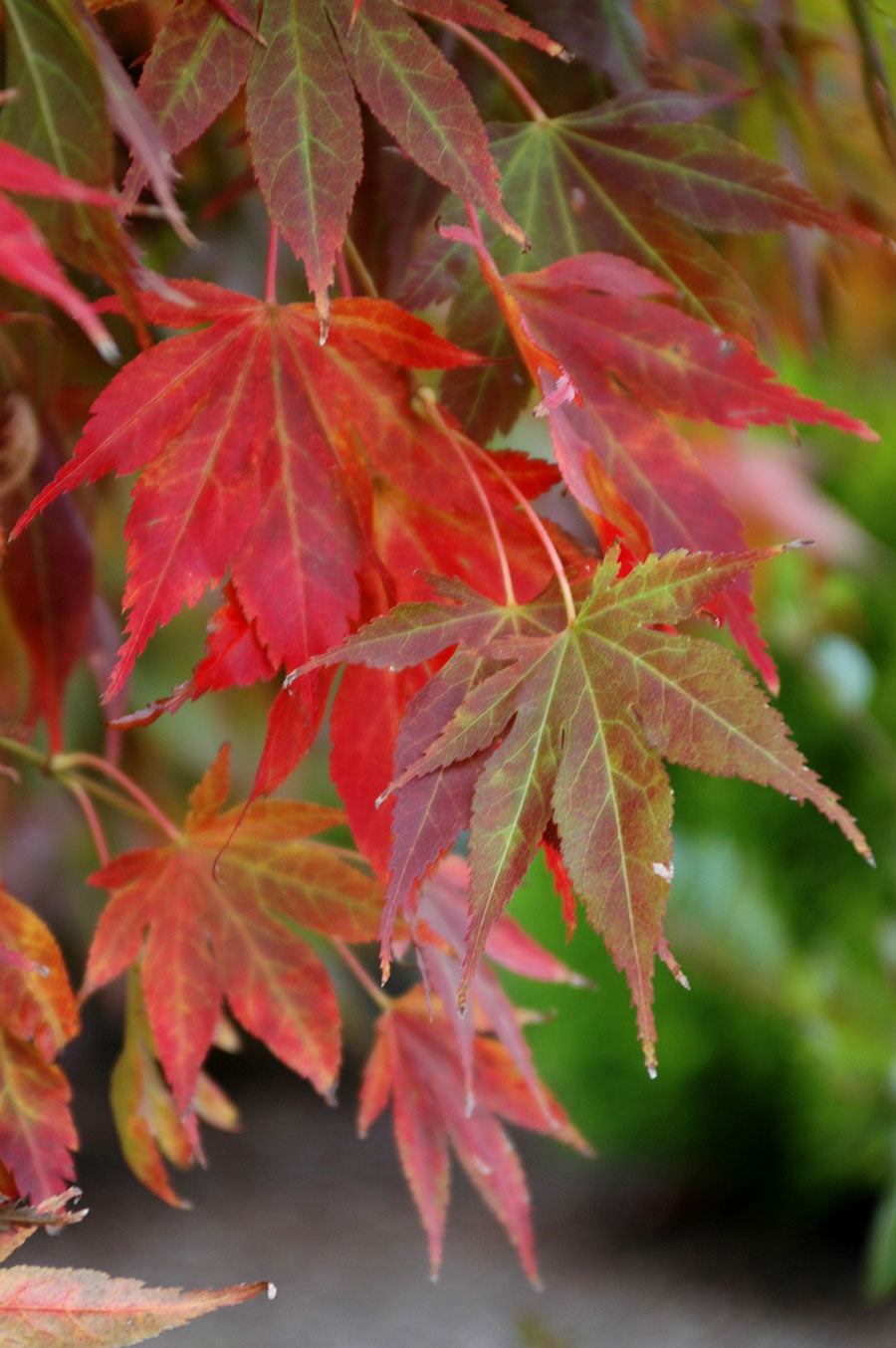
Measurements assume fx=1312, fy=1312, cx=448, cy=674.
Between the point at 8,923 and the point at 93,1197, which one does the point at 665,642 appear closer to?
the point at 8,923

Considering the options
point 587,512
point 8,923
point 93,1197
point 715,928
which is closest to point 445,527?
point 587,512

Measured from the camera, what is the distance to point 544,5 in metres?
0.46

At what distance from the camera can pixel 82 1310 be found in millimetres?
303

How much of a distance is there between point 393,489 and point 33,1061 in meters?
0.20

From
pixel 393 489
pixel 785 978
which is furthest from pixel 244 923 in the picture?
pixel 785 978

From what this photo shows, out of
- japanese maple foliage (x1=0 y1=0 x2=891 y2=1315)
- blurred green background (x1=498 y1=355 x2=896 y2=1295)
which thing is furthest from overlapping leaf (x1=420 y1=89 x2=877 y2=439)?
blurred green background (x1=498 y1=355 x2=896 y2=1295)

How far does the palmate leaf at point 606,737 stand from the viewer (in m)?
0.31

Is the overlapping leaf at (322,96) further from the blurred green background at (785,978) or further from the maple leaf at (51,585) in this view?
the blurred green background at (785,978)

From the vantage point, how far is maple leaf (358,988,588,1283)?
53cm

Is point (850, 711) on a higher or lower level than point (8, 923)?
lower

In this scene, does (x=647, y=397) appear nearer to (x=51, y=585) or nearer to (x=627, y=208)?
(x=627, y=208)

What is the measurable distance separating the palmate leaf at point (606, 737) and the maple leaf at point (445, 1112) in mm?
224

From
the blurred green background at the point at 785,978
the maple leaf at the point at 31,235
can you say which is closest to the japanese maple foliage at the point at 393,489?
the maple leaf at the point at 31,235

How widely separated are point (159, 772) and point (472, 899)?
0.89m
